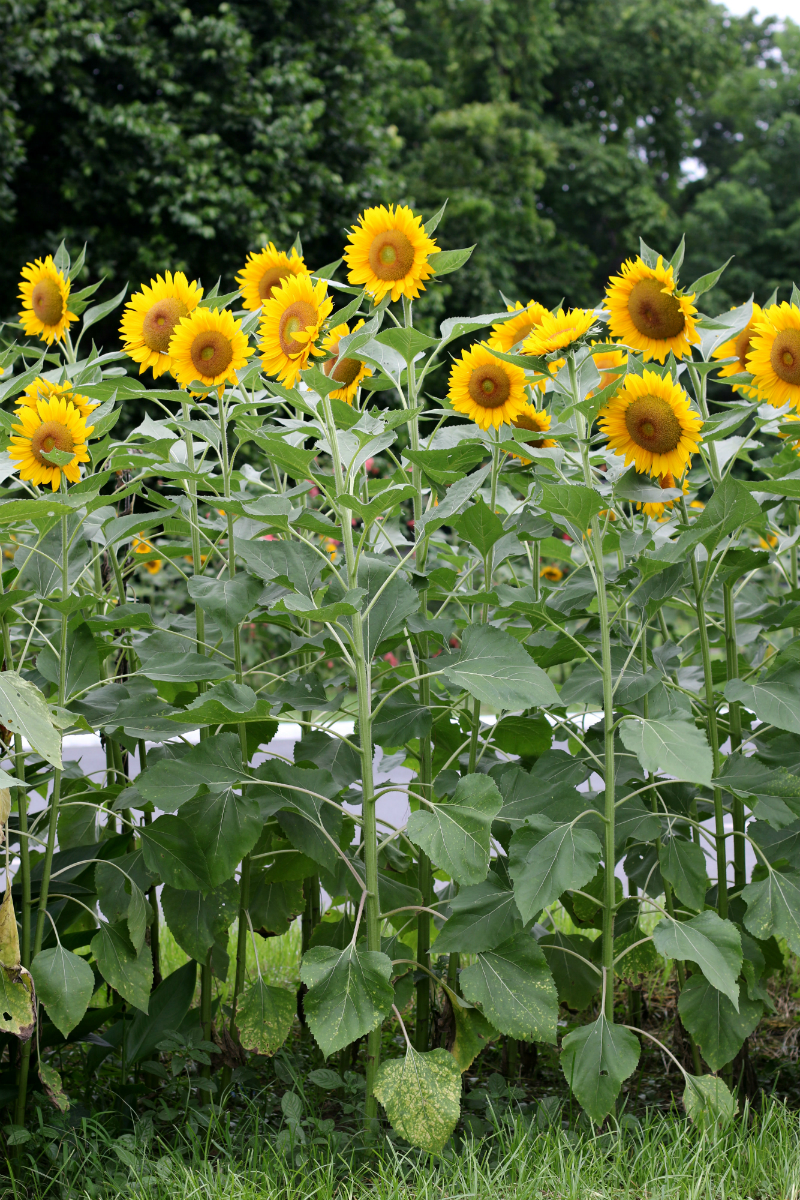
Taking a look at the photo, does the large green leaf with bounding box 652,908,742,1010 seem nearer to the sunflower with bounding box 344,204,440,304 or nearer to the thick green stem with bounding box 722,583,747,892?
the thick green stem with bounding box 722,583,747,892

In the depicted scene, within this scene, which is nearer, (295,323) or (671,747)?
(671,747)

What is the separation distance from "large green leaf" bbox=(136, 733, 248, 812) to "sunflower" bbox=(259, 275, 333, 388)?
0.63 meters

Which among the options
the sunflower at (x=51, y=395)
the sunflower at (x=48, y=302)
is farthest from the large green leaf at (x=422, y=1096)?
the sunflower at (x=48, y=302)

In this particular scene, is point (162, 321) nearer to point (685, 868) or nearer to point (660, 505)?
point (660, 505)

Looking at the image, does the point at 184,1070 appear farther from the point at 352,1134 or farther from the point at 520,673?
the point at 520,673

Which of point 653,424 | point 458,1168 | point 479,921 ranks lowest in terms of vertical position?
point 458,1168

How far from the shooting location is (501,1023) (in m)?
1.73

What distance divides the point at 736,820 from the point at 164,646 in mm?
1154

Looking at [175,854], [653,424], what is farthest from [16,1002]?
[653,424]

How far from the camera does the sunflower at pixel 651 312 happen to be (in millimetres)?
1781

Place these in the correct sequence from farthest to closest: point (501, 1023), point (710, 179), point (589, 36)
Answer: point (710, 179)
point (589, 36)
point (501, 1023)

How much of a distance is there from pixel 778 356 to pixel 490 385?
51 centimetres

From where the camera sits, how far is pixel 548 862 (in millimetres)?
1682

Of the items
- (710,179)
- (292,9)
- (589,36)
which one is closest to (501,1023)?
(292,9)
